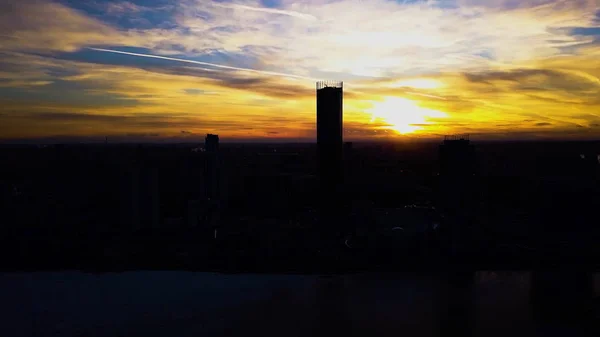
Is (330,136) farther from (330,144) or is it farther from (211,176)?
(211,176)

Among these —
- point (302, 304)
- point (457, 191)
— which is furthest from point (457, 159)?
point (302, 304)

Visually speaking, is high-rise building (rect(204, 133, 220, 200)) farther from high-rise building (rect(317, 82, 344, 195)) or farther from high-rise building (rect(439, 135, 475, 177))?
high-rise building (rect(439, 135, 475, 177))

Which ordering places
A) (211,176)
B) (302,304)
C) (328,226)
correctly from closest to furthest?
(302,304)
(328,226)
(211,176)

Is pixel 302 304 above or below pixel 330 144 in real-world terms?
below

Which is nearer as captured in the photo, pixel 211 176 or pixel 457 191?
pixel 457 191

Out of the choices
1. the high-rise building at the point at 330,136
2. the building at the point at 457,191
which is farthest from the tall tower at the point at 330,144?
the building at the point at 457,191

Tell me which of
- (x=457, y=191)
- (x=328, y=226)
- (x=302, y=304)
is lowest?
(x=302, y=304)

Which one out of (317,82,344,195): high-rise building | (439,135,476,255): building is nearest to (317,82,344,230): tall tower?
(317,82,344,195): high-rise building
